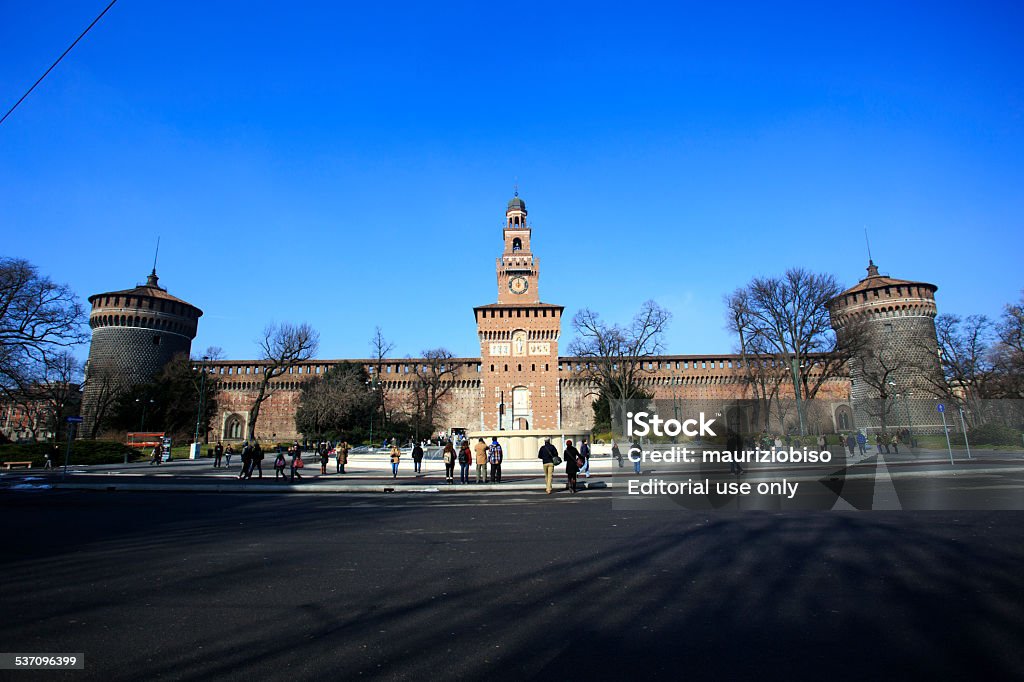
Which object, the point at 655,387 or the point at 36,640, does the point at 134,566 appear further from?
the point at 655,387

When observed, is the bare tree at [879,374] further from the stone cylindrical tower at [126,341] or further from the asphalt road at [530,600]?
the stone cylindrical tower at [126,341]

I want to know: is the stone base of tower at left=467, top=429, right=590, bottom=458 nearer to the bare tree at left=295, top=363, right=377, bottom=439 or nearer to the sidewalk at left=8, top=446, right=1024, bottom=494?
the sidewalk at left=8, top=446, right=1024, bottom=494

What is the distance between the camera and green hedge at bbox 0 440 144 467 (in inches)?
1111

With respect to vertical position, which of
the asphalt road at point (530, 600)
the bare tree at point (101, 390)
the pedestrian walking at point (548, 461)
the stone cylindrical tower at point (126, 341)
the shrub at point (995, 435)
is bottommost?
the asphalt road at point (530, 600)

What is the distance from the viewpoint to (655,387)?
5772 centimetres

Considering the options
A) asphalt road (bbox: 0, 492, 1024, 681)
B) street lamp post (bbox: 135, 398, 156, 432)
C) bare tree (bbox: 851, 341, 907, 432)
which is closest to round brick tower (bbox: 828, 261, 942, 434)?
bare tree (bbox: 851, 341, 907, 432)

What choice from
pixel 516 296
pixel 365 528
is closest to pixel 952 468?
pixel 365 528

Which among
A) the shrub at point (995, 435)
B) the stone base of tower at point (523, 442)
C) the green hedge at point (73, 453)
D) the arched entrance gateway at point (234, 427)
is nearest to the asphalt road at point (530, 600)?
the shrub at point (995, 435)

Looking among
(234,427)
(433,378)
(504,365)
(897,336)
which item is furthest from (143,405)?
(897,336)

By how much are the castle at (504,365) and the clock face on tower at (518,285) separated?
11cm

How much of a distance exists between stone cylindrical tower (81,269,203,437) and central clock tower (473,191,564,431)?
1278 inches

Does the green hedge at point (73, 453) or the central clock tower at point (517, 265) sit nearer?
the green hedge at point (73, 453)

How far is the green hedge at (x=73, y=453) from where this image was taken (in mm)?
28219

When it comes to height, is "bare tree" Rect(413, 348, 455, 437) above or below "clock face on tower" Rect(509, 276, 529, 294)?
below
